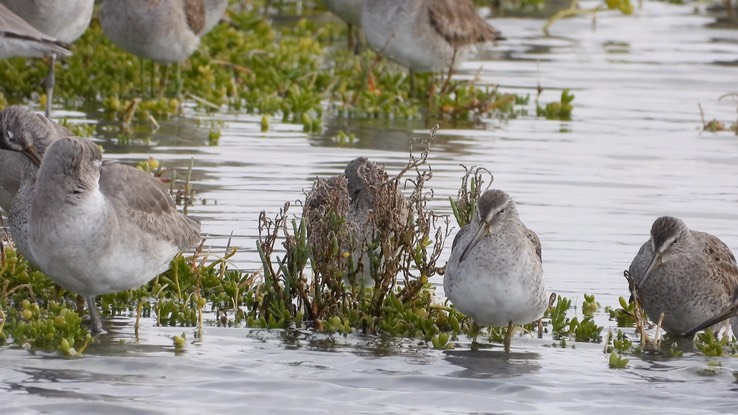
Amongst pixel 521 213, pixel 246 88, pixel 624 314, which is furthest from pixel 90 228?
pixel 246 88

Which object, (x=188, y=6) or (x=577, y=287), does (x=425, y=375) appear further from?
(x=188, y=6)

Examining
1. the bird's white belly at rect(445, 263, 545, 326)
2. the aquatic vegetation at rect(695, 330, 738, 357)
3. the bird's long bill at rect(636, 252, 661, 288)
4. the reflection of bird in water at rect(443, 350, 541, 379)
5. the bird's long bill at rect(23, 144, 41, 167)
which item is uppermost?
the bird's long bill at rect(23, 144, 41, 167)

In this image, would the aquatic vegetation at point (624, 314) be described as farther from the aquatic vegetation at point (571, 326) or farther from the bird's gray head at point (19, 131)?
the bird's gray head at point (19, 131)

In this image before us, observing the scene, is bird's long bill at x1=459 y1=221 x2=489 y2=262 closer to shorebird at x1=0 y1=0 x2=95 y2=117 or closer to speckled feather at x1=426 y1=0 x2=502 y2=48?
shorebird at x1=0 y1=0 x2=95 y2=117

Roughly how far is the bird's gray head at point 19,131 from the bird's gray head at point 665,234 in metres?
4.29

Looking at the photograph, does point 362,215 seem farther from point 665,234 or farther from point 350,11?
point 350,11

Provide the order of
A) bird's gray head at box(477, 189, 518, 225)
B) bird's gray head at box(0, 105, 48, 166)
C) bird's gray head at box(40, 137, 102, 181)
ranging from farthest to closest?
1. bird's gray head at box(0, 105, 48, 166)
2. bird's gray head at box(477, 189, 518, 225)
3. bird's gray head at box(40, 137, 102, 181)

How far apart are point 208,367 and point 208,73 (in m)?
9.82

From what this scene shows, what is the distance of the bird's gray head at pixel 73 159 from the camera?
8.70 meters

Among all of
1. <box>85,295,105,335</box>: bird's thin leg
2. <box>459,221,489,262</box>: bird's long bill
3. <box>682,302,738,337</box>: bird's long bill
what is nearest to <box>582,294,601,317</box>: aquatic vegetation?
<box>682,302,738,337</box>: bird's long bill

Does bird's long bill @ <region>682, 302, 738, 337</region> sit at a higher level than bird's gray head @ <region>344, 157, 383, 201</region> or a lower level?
lower

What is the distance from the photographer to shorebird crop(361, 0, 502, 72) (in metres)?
18.1

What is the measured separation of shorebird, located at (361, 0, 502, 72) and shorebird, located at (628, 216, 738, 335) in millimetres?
8430

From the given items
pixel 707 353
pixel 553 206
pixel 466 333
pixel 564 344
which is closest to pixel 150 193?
pixel 466 333
